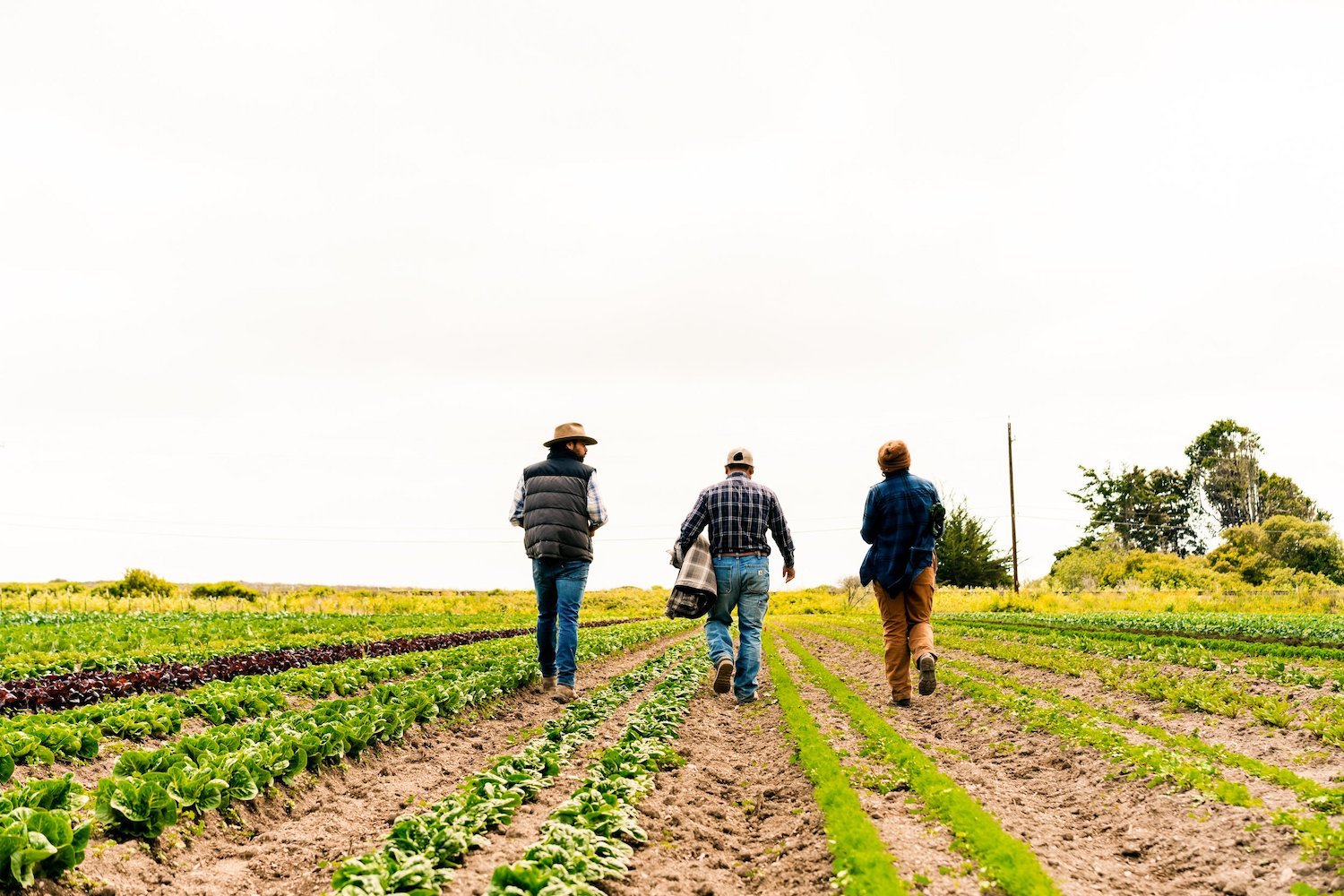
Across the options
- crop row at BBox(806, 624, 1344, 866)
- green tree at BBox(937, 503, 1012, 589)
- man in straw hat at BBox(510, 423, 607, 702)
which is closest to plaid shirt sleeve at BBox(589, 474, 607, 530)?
man in straw hat at BBox(510, 423, 607, 702)

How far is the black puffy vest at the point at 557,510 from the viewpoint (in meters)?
9.59

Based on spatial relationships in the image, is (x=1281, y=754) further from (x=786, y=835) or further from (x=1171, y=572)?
(x=1171, y=572)

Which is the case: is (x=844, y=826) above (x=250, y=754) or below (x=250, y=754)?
below

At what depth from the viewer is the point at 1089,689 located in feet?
34.2

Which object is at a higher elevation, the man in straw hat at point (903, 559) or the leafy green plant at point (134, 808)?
the man in straw hat at point (903, 559)

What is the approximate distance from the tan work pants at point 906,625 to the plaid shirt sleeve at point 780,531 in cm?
105

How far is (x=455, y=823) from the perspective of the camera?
453 centimetres

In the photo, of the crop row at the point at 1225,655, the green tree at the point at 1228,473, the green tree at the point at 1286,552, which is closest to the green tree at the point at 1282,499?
the green tree at the point at 1228,473

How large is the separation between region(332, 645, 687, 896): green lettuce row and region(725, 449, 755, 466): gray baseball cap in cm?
363

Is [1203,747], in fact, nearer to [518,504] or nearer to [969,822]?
[969,822]

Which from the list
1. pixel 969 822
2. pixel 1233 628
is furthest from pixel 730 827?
pixel 1233 628

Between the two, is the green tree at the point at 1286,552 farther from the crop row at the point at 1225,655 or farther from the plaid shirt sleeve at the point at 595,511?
the plaid shirt sleeve at the point at 595,511

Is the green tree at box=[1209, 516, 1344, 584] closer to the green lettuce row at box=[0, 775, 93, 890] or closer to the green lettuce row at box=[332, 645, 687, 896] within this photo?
the green lettuce row at box=[332, 645, 687, 896]

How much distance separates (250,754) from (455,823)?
189 centimetres
